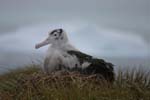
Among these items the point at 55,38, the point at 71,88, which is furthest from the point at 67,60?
the point at 71,88

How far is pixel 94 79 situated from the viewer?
7492mm

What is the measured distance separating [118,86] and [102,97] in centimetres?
67

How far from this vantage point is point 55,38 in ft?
29.2

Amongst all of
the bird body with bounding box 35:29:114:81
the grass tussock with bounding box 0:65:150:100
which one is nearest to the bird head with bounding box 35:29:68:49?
the bird body with bounding box 35:29:114:81

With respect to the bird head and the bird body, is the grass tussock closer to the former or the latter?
the bird body

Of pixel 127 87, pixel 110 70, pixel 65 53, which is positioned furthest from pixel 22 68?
pixel 127 87

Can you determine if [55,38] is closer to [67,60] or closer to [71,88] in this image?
[67,60]

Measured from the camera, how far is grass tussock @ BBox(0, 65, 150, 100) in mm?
6711

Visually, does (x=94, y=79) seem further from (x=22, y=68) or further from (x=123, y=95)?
(x=22, y=68)

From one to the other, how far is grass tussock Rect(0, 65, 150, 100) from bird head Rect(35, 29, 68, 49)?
1232 mm

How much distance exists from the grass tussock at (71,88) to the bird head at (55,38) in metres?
1.23

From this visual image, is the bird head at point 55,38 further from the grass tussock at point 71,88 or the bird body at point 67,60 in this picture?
the grass tussock at point 71,88

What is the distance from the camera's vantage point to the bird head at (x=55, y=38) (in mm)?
8852

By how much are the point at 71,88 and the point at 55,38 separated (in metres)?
2.17
